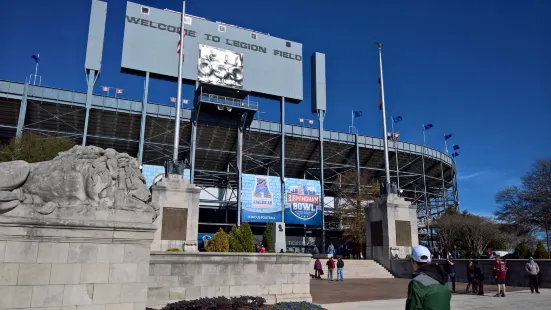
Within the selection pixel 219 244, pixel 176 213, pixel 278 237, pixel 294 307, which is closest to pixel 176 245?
pixel 176 213

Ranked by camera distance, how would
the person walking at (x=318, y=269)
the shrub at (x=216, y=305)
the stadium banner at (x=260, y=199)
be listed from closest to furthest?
the shrub at (x=216, y=305), the person walking at (x=318, y=269), the stadium banner at (x=260, y=199)

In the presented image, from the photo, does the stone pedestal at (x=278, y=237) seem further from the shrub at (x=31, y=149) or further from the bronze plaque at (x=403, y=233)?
the shrub at (x=31, y=149)

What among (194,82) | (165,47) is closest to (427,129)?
(194,82)

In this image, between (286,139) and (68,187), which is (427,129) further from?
(68,187)

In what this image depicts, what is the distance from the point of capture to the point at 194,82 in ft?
147

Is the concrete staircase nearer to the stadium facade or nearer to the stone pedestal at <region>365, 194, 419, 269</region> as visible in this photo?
the stone pedestal at <region>365, 194, 419, 269</region>

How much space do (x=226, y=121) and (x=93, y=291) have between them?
129 feet

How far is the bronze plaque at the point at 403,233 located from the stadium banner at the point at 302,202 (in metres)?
19.8

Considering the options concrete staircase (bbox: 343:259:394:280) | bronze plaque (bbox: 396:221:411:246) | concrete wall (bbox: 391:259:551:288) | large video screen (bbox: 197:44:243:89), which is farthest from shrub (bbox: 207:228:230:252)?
large video screen (bbox: 197:44:243:89)

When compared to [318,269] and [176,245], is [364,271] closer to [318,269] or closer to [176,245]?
[318,269]

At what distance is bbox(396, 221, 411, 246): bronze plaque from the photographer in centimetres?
2581

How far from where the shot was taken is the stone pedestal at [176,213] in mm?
20219

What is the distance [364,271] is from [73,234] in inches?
841

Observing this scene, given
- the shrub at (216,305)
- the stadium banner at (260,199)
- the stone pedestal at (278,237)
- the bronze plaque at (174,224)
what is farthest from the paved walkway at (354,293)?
the stadium banner at (260,199)
